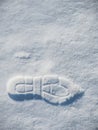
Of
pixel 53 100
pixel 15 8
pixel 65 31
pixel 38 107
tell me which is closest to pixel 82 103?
pixel 53 100

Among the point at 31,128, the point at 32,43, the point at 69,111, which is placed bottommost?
the point at 31,128

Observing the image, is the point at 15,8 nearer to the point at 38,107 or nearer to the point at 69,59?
the point at 69,59

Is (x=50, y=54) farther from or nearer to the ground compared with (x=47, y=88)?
farther from the ground
